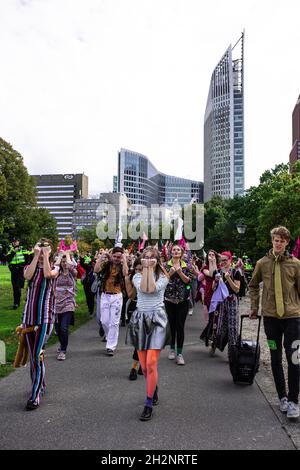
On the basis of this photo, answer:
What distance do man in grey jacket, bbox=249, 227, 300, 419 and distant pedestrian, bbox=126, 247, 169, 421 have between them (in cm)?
112

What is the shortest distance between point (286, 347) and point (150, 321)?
1.50 metres

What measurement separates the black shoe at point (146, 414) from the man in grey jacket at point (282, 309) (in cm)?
145

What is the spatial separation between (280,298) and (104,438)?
7.59 ft

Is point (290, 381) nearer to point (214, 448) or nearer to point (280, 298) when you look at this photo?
point (280, 298)

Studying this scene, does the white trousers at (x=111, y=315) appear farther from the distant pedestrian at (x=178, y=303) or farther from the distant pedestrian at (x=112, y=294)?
the distant pedestrian at (x=178, y=303)

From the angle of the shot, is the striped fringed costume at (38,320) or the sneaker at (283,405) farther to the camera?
the striped fringed costume at (38,320)

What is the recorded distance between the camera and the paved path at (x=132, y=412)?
13.4 feet

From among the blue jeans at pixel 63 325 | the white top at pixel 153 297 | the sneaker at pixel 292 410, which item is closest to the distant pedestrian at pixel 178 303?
the blue jeans at pixel 63 325

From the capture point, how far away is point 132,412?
491cm


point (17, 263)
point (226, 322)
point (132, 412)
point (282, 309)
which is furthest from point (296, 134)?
point (132, 412)

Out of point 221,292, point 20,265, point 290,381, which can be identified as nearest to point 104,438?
point 290,381

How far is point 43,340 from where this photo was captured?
5305 millimetres

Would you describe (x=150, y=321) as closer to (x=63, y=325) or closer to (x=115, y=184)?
(x=63, y=325)

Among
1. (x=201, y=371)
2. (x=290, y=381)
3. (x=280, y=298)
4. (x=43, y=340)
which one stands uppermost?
(x=280, y=298)
